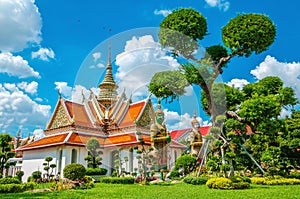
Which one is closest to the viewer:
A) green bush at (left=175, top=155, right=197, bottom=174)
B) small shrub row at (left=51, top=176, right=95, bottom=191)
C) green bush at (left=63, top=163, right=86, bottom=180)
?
small shrub row at (left=51, top=176, right=95, bottom=191)

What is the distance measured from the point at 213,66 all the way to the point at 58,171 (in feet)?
42.3

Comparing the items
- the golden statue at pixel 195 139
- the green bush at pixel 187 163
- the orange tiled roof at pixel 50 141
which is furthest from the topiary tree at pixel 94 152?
the golden statue at pixel 195 139

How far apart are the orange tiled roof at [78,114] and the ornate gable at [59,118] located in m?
0.47

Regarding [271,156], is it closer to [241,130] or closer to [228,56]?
[241,130]

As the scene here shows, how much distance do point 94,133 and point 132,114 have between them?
11.0 feet

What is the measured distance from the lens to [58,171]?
1986 cm

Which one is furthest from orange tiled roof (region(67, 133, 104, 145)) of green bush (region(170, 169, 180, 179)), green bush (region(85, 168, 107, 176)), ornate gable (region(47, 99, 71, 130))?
green bush (region(170, 169, 180, 179))

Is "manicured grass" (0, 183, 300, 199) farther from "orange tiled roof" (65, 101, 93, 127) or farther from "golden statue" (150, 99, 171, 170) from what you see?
"orange tiled roof" (65, 101, 93, 127)

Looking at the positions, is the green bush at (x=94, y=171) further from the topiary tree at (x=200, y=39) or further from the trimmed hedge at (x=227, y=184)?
the trimmed hedge at (x=227, y=184)

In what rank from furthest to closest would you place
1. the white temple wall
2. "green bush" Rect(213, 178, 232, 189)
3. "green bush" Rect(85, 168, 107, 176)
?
the white temple wall
"green bush" Rect(85, 168, 107, 176)
"green bush" Rect(213, 178, 232, 189)

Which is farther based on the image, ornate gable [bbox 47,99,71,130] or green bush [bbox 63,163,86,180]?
ornate gable [bbox 47,99,71,130]

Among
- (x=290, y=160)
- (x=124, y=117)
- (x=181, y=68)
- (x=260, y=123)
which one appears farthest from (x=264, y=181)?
(x=124, y=117)

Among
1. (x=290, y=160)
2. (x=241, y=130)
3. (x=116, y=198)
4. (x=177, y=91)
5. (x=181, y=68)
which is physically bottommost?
(x=116, y=198)

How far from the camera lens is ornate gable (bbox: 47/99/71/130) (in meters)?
22.5
